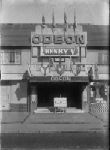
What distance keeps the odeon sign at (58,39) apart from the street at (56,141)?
50.6 ft

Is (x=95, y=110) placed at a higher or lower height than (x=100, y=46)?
lower

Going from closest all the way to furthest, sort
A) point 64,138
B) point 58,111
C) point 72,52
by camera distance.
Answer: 1. point 64,138
2. point 58,111
3. point 72,52

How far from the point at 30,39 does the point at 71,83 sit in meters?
5.80

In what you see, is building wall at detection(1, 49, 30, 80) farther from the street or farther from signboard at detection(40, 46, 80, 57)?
the street

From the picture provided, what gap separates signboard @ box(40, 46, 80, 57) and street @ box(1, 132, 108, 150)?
1467 centimetres

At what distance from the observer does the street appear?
11328 millimetres

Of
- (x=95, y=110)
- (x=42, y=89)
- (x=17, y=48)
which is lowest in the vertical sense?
(x=95, y=110)

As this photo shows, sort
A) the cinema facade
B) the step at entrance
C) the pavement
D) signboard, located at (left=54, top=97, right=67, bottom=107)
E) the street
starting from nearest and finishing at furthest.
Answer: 1. the street
2. the pavement
3. signboard, located at (left=54, top=97, right=67, bottom=107)
4. the step at entrance
5. the cinema facade

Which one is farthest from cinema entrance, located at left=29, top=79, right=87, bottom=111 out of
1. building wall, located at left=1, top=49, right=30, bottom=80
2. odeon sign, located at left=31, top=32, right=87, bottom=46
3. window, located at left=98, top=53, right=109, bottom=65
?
odeon sign, located at left=31, top=32, right=87, bottom=46

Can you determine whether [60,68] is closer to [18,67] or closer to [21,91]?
[18,67]

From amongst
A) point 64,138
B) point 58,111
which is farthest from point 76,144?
point 58,111

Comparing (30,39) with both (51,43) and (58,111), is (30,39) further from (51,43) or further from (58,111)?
(58,111)

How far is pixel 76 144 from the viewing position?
11.7m

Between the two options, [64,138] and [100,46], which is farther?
[100,46]
